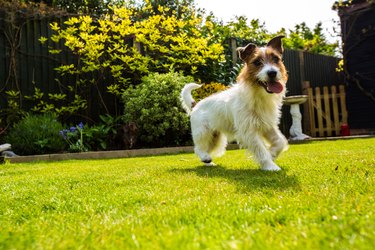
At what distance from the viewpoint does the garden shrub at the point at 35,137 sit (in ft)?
23.4

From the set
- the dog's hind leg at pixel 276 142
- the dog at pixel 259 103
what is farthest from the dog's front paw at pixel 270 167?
the dog's hind leg at pixel 276 142

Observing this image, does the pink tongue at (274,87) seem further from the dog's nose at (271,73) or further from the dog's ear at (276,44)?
the dog's ear at (276,44)

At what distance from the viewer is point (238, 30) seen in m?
15.3

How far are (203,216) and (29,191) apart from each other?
181 cm

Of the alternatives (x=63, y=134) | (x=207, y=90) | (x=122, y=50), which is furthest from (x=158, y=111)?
(x=63, y=134)

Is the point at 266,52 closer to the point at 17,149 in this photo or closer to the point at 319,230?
the point at 319,230

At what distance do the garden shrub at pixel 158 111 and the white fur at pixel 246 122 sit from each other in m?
3.15

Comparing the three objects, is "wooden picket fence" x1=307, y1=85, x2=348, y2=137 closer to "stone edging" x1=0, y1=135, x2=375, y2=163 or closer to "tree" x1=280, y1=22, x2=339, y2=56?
"stone edging" x1=0, y1=135, x2=375, y2=163

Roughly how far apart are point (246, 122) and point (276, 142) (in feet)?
1.52

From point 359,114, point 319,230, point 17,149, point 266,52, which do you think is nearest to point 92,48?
point 17,149

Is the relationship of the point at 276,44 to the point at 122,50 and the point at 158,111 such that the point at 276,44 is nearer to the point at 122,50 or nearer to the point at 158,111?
the point at 158,111

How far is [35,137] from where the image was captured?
23.5 ft

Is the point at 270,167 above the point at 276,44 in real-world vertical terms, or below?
below

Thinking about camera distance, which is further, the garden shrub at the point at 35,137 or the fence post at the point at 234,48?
the fence post at the point at 234,48
